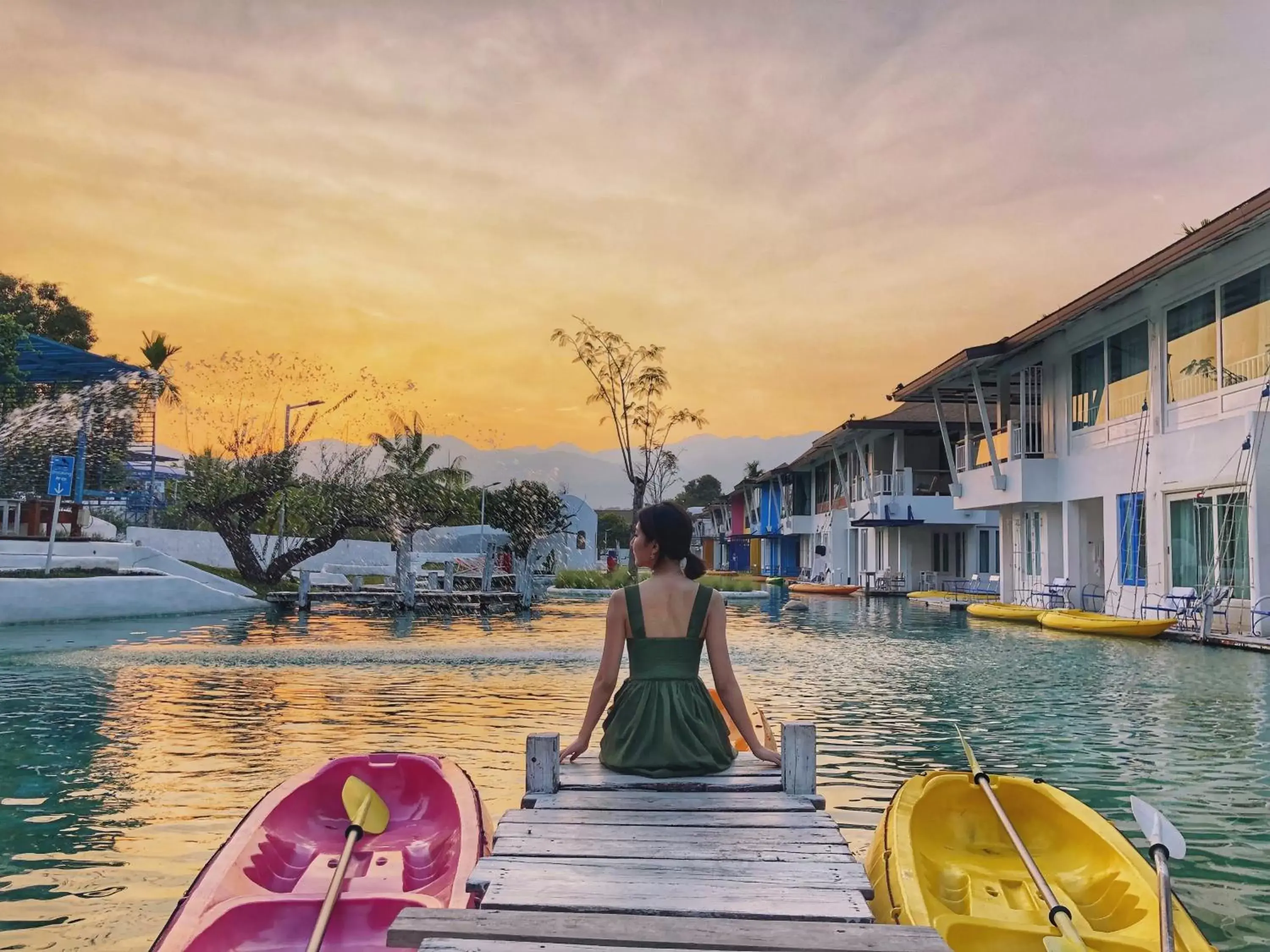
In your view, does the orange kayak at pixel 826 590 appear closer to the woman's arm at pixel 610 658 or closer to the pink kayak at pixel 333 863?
the pink kayak at pixel 333 863

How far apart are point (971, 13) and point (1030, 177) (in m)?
4.01

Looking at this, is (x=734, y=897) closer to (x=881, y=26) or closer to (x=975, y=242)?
(x=881, y=26)

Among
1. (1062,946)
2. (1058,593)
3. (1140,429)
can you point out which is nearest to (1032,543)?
(1058,593)

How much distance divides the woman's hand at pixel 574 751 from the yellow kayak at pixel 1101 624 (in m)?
16.9

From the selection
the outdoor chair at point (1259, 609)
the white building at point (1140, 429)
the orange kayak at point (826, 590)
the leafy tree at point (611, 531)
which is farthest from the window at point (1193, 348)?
the leafy tree at point (611, 531)

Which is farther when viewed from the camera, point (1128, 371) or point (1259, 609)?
point (1128, 371)

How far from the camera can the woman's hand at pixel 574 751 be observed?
4965 mm

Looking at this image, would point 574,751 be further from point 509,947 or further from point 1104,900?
point 1104,900

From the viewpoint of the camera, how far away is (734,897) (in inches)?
134

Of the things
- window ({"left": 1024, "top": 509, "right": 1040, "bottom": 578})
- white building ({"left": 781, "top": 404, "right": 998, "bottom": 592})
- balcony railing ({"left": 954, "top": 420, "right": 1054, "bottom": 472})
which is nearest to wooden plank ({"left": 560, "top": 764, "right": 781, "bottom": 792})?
balcony railing ({"left": 954, "top": 420, "right": 1054, "bottom": 472})

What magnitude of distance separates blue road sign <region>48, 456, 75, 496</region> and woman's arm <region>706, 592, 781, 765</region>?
2025cm

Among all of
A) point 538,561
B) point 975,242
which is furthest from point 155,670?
point 538,561

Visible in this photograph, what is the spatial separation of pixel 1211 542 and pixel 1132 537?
3.27 meters

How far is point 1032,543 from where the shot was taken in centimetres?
2930
